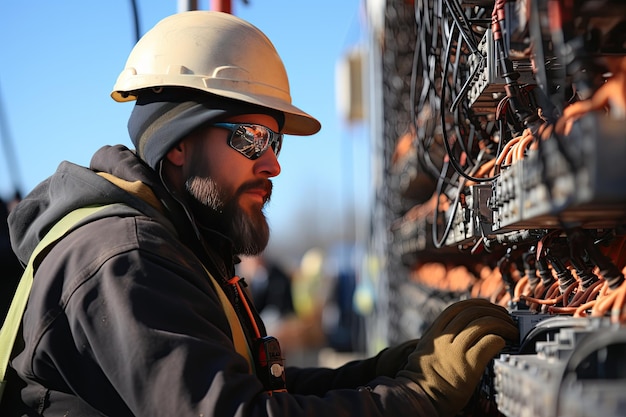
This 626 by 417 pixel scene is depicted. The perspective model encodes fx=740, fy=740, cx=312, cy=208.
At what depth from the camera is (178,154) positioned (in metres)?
2.41

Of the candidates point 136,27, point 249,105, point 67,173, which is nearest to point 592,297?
point 249,105

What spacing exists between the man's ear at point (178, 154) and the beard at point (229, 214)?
69 millimetres

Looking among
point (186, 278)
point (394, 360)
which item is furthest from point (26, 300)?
point (394, 360)

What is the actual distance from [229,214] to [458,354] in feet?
2.85

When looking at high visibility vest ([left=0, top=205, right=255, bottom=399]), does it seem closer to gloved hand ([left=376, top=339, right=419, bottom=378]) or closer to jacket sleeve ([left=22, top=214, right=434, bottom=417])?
jacket sleeve ([left=22, top=214, right=434, bottom=417])

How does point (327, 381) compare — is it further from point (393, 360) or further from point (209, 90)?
point (209, 90)

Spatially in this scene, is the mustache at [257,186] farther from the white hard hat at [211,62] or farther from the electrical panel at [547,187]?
the electrical panel at [547,187]

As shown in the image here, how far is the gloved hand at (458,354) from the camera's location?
6.62 ft

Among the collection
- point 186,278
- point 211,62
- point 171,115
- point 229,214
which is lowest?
point 186,278

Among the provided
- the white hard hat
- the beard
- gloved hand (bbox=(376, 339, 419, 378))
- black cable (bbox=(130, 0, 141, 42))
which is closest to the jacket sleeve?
the beard

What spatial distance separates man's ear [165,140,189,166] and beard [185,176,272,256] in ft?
0.23

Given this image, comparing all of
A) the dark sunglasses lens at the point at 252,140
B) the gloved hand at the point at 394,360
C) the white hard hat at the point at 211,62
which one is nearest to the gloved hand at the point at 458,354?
the gloved hand at the point at 394,360

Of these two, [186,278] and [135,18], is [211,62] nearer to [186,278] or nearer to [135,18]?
[186,278]

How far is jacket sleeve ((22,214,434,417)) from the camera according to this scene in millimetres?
1808
